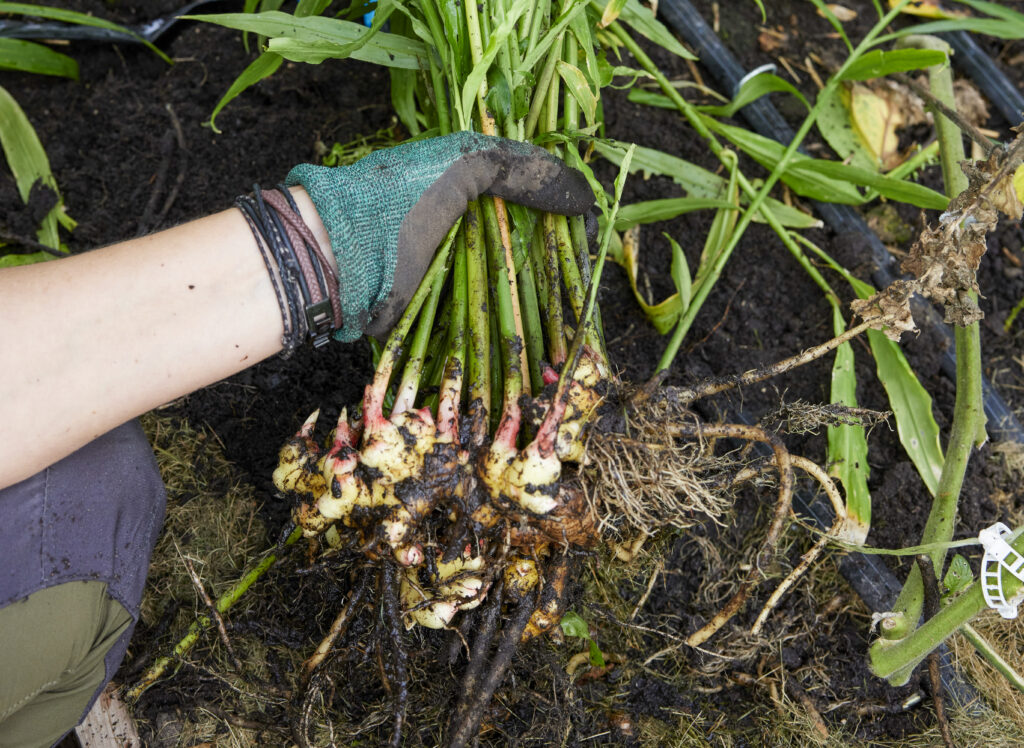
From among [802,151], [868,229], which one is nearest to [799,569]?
[868,229]

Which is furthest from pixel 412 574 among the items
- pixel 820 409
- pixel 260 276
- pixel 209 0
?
pixel 209 0

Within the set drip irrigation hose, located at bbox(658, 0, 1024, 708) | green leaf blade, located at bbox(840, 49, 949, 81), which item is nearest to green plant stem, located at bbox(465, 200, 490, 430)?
drip irrigation hose, located at bbox(658, 0, 1024, 708)

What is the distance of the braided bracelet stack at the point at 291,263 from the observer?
94 cm

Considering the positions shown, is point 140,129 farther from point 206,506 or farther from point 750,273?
point 750,273

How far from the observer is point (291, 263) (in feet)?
3.12

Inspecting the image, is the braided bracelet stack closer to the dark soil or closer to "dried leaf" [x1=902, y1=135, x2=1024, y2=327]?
the dark soil

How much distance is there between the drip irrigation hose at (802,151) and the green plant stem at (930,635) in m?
0.64

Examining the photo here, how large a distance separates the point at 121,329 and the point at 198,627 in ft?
1.82

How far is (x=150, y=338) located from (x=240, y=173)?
2.60 ft

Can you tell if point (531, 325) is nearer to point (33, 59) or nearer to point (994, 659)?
point (994, 659)

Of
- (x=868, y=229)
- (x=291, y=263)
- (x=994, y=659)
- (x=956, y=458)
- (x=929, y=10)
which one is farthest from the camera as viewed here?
(x=929, y=10)

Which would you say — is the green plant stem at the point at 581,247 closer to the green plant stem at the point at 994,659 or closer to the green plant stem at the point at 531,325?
the green plant stem at the point at 531,325

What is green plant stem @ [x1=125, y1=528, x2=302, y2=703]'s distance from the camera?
3.76 ft

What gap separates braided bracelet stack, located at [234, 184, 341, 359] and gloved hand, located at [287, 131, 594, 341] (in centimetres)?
2
